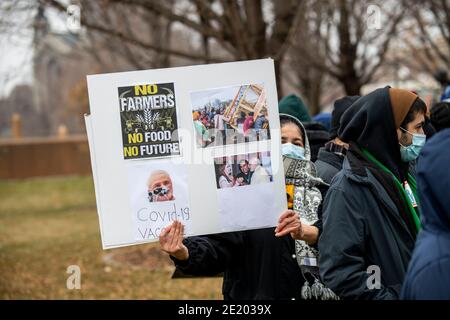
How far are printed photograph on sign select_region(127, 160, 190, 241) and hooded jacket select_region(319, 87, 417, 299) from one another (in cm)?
67

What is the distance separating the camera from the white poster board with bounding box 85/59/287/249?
326 cm

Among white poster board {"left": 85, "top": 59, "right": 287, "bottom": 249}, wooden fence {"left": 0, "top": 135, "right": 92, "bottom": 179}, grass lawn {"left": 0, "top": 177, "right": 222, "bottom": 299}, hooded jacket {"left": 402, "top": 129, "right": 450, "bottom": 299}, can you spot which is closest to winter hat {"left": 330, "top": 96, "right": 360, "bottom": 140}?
white poster board {"left": 85, "top": 59, "right": 287, "bottom": 249}

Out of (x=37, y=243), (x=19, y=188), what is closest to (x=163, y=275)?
(x=37, y=243)

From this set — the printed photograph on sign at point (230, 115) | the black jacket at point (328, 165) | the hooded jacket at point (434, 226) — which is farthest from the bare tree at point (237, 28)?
the hooded jacket at point (434, 226)

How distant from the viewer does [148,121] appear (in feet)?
10.8

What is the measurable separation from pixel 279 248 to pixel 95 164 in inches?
43.9

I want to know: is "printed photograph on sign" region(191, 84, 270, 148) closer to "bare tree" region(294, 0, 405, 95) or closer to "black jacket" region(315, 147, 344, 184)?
"black jacket" region(315, 147, 344, 184)

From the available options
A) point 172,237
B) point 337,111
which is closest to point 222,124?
point 172,237

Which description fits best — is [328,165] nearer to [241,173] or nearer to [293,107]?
[241,173]

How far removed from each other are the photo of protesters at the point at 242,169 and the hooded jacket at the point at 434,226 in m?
1.11

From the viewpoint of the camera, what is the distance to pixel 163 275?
31.2 ft

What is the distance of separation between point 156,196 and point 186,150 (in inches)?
9.8

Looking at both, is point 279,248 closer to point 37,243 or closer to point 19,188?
point 37,243

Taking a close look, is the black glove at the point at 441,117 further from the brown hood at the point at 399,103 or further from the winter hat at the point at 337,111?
the brown hood at the point at 399,103
